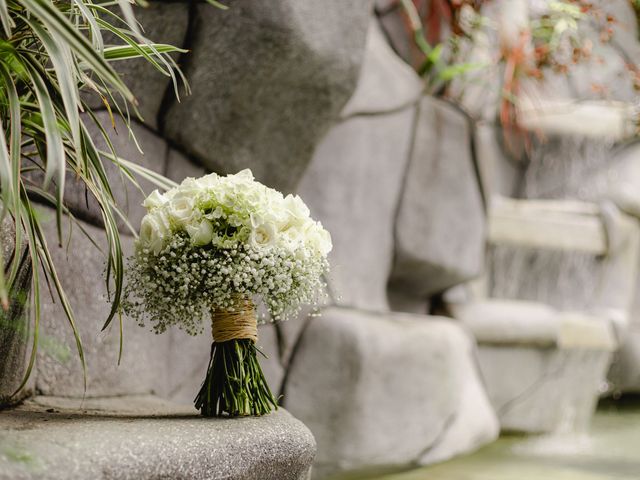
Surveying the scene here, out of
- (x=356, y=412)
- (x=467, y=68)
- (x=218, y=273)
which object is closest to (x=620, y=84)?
(x=467, y=68)

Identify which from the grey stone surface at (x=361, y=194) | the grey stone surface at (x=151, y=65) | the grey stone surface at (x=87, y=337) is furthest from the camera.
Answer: the grey stone surface at (x=361, y=194)

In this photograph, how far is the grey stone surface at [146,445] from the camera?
145 cm

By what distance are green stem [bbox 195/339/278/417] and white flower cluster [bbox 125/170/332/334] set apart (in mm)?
102

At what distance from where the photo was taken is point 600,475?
13.3 feet

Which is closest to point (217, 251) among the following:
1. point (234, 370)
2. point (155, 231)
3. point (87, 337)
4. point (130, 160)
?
point (155, 231)

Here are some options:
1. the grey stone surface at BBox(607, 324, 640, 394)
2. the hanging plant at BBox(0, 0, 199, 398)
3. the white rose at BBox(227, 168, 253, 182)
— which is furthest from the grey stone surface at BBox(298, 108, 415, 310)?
the grey stone surface at BBox(607, 324, 640, 394)

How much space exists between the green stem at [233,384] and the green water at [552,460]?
1.88 metres

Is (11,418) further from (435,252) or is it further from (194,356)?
(435,252)

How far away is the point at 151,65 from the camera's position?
109 inches

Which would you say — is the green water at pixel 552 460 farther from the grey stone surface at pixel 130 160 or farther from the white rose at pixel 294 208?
the white rose at pixel 294 208

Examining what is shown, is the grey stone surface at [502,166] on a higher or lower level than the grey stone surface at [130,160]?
higher

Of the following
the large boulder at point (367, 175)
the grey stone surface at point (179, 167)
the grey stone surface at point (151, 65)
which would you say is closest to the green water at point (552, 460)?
the large boulder at point (367, 175)

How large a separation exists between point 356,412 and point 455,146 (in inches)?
59.3

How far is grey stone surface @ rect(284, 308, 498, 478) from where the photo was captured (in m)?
3.54
